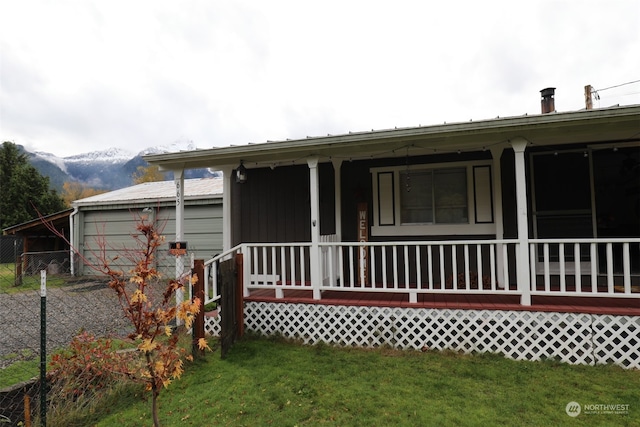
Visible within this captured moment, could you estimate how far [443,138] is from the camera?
4.33 meters

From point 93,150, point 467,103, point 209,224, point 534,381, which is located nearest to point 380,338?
point 534,381

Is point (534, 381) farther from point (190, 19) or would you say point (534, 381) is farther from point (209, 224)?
point (190, 19)

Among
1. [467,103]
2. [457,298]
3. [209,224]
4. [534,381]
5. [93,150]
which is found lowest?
[534,381]

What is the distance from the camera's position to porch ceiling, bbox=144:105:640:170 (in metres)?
3.83

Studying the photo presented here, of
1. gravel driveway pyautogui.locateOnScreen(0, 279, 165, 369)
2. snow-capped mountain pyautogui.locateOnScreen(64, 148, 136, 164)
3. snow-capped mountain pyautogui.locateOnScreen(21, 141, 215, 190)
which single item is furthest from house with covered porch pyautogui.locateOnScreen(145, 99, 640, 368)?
snow-capped mountain pyautogui.locateOnScreen(64, 148, 136, 164)

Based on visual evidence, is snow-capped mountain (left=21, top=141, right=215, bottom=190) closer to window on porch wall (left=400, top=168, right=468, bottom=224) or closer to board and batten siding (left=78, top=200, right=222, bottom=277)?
board and batten siding (left=78, top=200, right=222, bottom=277)

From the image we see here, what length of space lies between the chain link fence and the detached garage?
114cm

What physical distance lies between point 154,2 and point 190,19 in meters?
1.90

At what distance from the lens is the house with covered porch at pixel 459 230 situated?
156 inches

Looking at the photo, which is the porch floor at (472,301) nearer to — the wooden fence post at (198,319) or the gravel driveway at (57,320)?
the wooden fence post at (198,319)

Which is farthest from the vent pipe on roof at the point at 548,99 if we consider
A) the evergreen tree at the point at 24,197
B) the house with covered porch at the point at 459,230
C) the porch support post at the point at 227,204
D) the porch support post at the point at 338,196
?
the evergreen tree at the point at 24,197

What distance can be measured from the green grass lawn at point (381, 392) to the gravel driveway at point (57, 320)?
1.71 metres

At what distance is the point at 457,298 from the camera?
15.6 ft

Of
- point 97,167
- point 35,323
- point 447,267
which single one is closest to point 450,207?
point 447,267
